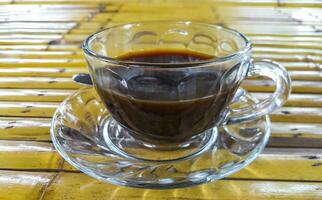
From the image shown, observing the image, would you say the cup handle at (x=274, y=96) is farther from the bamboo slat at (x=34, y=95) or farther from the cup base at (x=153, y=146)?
the bamboo slat at (x=34, y=95)

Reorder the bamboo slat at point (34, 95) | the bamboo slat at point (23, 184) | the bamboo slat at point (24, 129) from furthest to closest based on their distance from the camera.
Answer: the bamboo slat at point (34, 95), the bamboo slat at point (24, 129), the bamboo slat at point (23, 184)

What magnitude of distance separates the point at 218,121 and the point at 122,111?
0.12 meters

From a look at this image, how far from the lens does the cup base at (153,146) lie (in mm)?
459

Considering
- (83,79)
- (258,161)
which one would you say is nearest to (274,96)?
(258,161)

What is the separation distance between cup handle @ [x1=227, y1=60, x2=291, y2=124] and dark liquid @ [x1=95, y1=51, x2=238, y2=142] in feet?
0.11

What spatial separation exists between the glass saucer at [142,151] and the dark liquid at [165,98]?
0.08 feet

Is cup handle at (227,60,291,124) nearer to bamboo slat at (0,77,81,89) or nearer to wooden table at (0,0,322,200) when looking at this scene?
wooden table at (0,0,322,200)

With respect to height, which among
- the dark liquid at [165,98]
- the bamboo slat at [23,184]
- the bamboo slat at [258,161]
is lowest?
the bamboo slat at [258,161]

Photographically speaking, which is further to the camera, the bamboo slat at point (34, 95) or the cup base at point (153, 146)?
the bamboo slat at point (34, 95)

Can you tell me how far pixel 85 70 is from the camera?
28.5 inches

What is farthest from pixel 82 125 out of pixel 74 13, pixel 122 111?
pixel 74 13

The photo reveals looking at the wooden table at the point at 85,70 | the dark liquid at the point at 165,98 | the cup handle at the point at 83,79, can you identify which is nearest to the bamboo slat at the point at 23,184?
the wooden table at the point at 85,70

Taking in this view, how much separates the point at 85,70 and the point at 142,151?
0.97 ft

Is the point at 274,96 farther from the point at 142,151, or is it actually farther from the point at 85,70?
the point at 85,70
